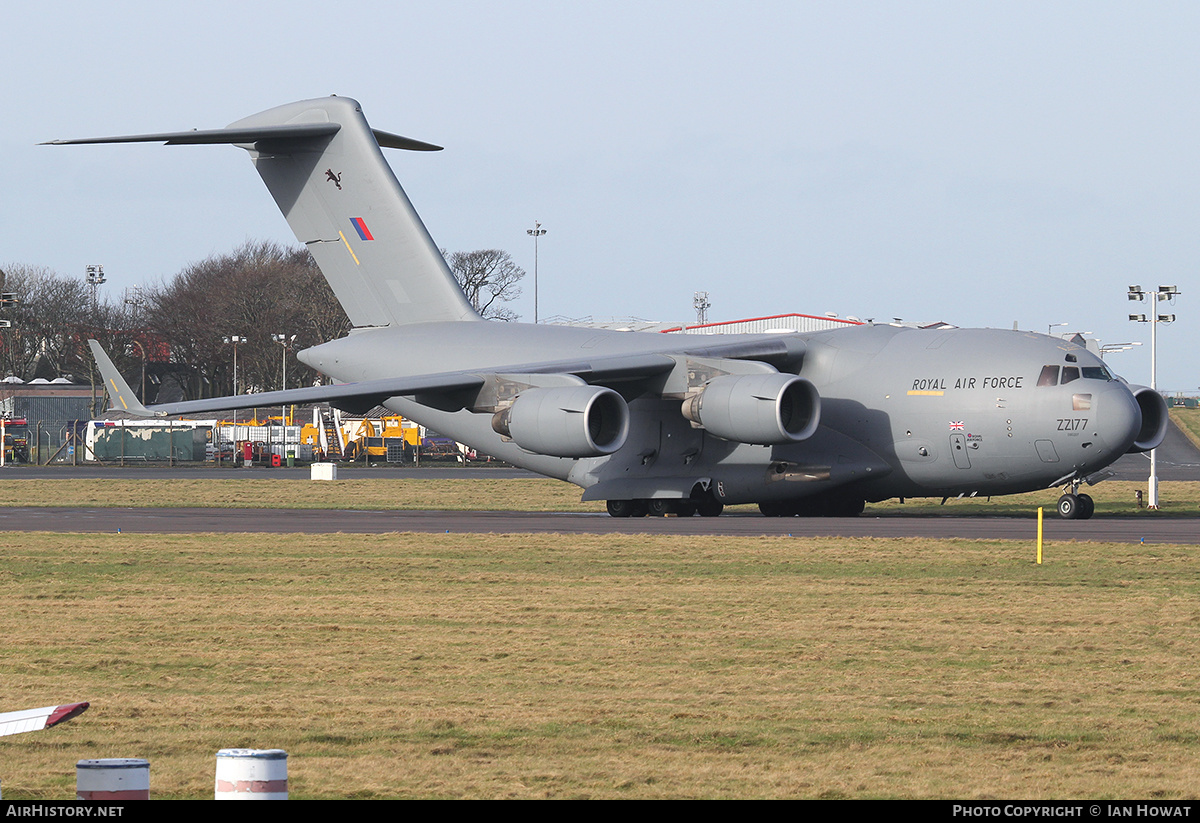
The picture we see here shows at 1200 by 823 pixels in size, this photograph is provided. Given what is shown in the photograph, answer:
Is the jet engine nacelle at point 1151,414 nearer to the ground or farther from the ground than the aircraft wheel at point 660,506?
farther from the ground

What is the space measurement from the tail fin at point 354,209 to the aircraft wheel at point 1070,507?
12614 mm

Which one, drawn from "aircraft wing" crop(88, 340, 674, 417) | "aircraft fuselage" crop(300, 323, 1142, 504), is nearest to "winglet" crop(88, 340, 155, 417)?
"aircraft wing" crop(88, 340, 674, 417)

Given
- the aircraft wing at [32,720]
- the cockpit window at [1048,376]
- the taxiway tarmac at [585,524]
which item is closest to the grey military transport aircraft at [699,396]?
the cockpit window at [1048,376]

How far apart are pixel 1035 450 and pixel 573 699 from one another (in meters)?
18.4

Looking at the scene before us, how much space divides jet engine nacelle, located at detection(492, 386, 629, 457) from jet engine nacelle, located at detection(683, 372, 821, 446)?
58.1 inches

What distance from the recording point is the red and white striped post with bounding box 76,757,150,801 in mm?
4867

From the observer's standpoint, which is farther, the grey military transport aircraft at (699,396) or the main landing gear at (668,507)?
the main landing gear at (668,507)

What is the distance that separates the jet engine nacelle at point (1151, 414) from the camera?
2777 cm

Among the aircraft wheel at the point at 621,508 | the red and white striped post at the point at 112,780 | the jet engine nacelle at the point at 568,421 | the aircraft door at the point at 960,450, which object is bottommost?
the aircraft wheel at the point at 621,508

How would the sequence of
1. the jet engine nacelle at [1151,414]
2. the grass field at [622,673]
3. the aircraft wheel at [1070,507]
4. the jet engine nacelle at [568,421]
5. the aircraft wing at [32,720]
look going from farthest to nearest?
the jet engine nacelle at [1151,414] < the aircraft wheel at [1070,507] < the jet engine nacelle at [568,421] < the grass field at [622,673] < the aircraft wing at [32,720]

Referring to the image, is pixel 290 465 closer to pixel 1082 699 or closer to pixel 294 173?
pixel 294 173

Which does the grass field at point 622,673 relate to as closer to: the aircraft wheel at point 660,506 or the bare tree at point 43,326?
the aircraft wheel at point 660,506

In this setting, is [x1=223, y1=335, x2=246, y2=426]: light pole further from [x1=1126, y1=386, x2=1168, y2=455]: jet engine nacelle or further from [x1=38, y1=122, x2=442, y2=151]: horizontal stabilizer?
[x1=1126, y1=386, x2=1168, y2=455]: jet engine nacelle

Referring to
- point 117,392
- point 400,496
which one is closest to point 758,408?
point 117,392
